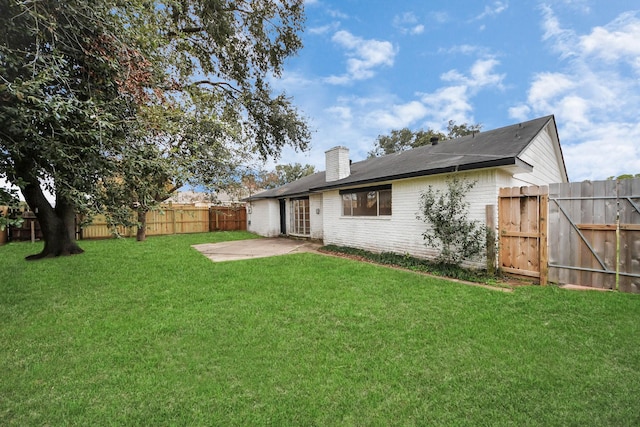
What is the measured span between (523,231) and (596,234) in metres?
1.11

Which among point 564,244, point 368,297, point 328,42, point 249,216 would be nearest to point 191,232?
point 249,216

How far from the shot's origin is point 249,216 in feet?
61.0

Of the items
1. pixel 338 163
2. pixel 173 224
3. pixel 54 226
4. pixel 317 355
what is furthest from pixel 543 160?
pixel 173 224

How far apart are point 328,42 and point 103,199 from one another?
33.9ft

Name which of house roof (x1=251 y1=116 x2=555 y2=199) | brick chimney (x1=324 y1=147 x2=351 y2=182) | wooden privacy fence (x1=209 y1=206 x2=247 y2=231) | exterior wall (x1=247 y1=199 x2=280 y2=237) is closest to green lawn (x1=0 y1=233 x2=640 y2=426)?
house roof (x1=251 y1=116 x2=555 y2=199)

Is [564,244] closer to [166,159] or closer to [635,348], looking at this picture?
[635,348]

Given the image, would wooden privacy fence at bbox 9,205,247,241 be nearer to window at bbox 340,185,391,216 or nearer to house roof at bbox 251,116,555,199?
window at bbox 340,185,391,216

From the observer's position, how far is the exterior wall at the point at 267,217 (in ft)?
51.9

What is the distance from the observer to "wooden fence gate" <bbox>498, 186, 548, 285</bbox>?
18.0 ft

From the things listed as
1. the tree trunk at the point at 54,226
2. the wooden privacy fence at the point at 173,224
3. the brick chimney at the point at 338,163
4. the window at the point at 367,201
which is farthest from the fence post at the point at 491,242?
the tree trunk at the point at 54,226

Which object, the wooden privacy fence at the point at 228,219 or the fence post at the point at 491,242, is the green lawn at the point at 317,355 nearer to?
the fence post at the point at 491,242

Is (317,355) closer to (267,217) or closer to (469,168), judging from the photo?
(469,168)

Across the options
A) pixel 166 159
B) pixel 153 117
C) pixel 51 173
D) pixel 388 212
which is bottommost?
pixel 388 212

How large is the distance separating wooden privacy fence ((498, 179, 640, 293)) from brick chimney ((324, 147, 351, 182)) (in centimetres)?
643
